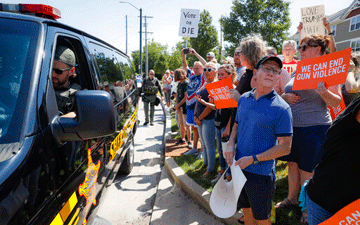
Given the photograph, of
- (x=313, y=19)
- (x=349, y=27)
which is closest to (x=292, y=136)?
(x=313, y=19)

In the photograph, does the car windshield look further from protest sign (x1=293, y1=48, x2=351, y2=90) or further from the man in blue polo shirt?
protest sign (x1=293, y1=48, x2=351, y2=90)

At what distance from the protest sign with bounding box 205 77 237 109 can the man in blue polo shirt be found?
33.2 inches

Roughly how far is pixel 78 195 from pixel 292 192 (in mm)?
2457

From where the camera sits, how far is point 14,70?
1.38 meters

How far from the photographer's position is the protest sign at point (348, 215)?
3.88 feet

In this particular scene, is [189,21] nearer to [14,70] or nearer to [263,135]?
[263,135]

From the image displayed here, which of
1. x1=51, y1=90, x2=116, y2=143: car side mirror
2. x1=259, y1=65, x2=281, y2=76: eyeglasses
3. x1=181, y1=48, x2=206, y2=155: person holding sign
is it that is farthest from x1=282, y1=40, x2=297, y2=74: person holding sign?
x1=51, y1=90, x2=116, y2=143: car side mirror

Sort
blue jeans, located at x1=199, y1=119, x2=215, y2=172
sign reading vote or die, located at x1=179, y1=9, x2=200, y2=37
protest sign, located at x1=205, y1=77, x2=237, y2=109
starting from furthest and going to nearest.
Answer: sign reading vote or die, located at x1=179, y1=9, x2=200, y2=37, blue jeans, located at x1=199, y1=119, x2=215, y2=172, protest sign, located at x1=205, y1=77, x2=237, y2=109

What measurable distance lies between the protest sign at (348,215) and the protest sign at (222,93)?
5.87ft

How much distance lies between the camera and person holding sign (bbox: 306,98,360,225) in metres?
1.25

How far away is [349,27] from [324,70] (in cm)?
3376

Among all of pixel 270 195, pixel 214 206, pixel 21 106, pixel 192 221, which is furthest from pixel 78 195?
pixel 192 221

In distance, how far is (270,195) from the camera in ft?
6.57

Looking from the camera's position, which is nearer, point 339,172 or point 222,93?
point 339,172
